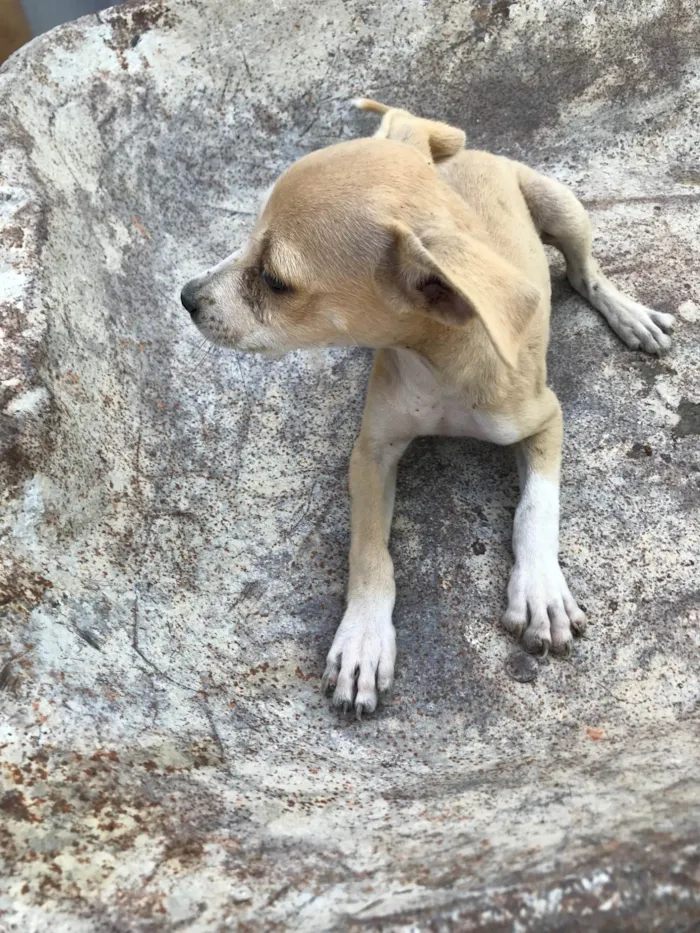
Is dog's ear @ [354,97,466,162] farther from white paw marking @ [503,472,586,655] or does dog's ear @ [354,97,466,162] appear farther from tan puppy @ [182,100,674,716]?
white paw marking @ [503,472,586,655]

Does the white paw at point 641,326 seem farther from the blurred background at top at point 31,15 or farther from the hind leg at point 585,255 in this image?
Result: the blurred background at top at point 31,15

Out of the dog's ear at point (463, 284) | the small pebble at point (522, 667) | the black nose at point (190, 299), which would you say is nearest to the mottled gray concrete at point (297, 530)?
the small pebble at point (522, 667)

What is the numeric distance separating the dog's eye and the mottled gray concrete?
30.2 inches

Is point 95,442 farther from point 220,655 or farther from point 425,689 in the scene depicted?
point 425,689

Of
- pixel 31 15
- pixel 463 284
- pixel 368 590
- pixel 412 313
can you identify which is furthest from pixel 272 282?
pixel 31 15

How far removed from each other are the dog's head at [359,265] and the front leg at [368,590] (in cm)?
59

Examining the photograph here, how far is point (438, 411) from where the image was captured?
240 centimetres

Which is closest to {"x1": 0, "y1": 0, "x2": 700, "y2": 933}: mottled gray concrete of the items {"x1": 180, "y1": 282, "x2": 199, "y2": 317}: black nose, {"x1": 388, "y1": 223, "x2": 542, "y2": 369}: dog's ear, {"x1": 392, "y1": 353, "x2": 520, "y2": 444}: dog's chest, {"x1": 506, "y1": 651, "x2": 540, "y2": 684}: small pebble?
{"x1": 506, "y1": 651, "x2": 540, "y2": 684}: small pebble

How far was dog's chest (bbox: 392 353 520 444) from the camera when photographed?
7.54 feet

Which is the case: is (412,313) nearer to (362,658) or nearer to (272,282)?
(272,282)

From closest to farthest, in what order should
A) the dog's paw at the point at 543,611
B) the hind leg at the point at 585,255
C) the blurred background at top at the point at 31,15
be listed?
the dog's paw at the point at 543,611, the hind leg at the point at 585,255, the blurred background at top at the point at 31,15

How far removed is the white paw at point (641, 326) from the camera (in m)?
2.98

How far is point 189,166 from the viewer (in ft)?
11.2

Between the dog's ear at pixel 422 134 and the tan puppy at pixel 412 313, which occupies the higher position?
the dog's ear at pixel 422 134
